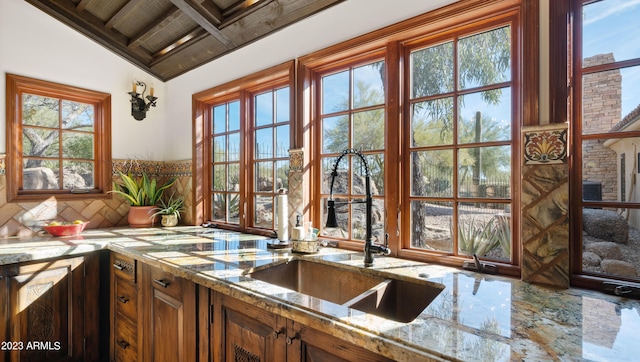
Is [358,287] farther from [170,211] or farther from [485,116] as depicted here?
[170,211]

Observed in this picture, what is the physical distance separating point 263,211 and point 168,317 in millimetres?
1038

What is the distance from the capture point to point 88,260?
204 cm

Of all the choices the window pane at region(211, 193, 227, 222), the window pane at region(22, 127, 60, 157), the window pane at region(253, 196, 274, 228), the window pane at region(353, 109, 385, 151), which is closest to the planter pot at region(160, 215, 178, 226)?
the window pane at region(211, 193, 227, 222)

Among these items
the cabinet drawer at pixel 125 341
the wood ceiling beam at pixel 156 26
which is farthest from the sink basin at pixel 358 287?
the wood ceiling beam at pixel 156 26

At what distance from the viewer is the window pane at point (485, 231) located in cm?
140

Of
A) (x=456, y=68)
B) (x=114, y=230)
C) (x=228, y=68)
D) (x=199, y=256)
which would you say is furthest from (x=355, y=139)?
(x=114, y=230)

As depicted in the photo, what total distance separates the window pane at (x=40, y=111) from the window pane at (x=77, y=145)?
0.13 meters

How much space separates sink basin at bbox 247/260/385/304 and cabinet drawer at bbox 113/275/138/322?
3.19 feet

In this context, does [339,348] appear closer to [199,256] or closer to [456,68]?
[199,256]

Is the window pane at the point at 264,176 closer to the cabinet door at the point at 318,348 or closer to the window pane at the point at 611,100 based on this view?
the cabinet door at the point at 318,348

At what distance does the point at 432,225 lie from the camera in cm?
159

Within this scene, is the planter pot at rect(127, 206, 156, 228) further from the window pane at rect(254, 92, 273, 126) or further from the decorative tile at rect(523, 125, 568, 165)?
the decorative tile at rect(523, 125, 568, 165)

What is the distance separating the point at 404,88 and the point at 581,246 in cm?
111

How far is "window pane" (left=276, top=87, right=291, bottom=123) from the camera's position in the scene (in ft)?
7.43
